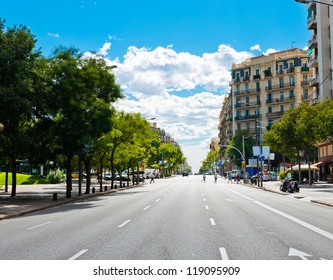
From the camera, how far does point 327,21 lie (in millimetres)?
54344

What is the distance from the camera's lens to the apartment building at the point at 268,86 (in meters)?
99.6

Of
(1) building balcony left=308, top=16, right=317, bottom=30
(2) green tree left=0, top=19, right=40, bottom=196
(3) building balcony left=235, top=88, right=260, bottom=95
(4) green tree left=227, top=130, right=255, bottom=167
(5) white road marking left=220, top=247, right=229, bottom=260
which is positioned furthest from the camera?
(3) building balcony left=235, top=88, right=260, bottom=95

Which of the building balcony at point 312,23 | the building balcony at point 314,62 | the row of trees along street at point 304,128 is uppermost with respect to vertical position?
the building balcony at point 312,23

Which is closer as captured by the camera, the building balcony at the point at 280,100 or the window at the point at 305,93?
the window at the point at 305,93

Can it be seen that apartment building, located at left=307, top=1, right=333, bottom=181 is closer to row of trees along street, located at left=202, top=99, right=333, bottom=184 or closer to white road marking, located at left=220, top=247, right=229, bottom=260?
row of trees along street, located at left=202, top=99, right=333, bottom=184

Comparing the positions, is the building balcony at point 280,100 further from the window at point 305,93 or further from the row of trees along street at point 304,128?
the row of trees along street at point 304,128

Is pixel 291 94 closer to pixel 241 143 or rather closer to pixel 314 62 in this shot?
pixel 241 143

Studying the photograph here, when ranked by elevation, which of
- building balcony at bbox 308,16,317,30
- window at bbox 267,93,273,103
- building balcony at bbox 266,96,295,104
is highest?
building balcony at bbox 308,16,317,30

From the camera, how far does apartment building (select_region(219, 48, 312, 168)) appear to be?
99562mm

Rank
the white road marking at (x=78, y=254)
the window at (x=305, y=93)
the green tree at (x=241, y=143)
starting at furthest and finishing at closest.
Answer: the green tree at (x=241, y=143)
the window at (x=305, y=93)
the white road marking at (x=78, y=254)

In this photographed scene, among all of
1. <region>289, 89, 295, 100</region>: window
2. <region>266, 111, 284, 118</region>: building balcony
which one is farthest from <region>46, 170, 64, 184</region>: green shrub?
<region>289, 89, 295, 100</region>: window

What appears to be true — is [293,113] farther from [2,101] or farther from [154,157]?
[154,157]

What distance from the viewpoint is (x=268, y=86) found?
104 meters

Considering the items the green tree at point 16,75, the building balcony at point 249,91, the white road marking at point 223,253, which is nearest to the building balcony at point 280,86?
the building balcony at point 249,91
